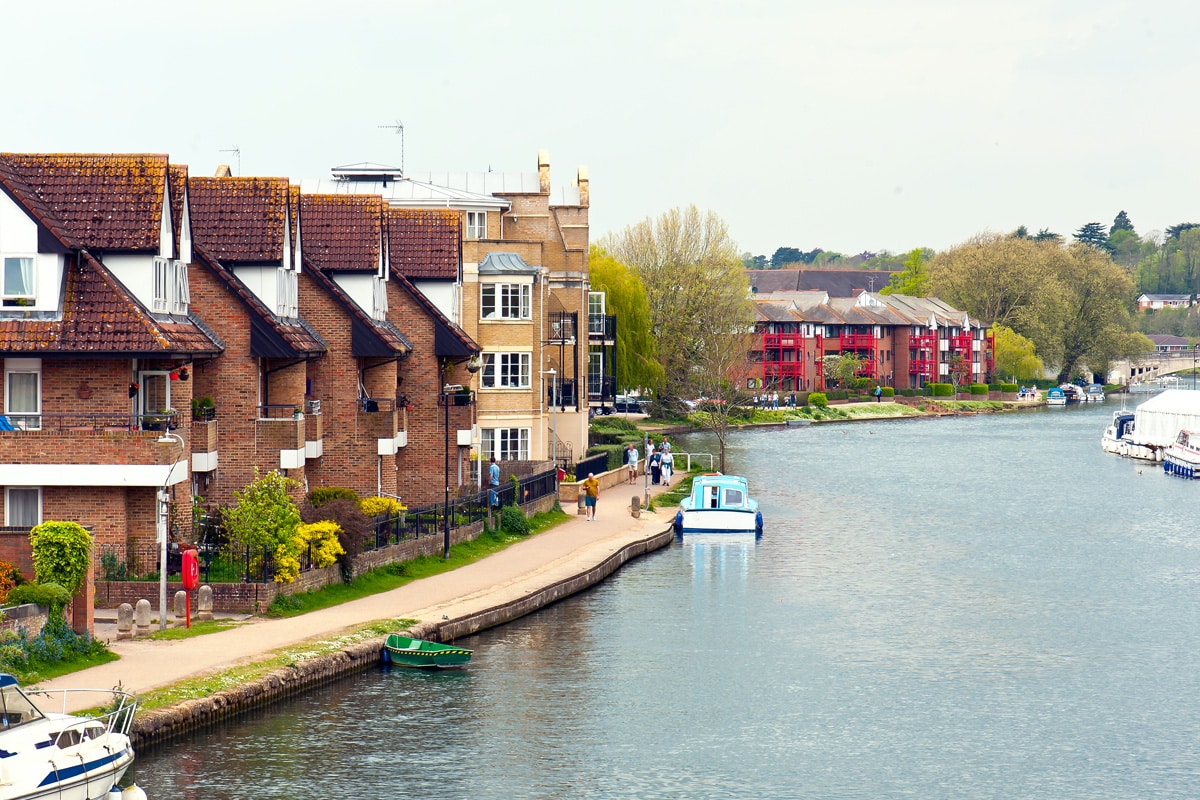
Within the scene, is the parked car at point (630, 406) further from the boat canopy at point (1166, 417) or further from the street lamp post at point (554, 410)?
the street lamp post at point (554, 410)

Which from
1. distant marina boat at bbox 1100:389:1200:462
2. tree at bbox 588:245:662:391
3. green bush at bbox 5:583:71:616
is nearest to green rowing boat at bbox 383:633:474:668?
green bush at bbox 5:583:71:616

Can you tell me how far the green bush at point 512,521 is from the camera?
5366 cm

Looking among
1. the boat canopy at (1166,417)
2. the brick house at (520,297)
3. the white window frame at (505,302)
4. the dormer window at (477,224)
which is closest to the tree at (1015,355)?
the boat canopy at (1166,417)

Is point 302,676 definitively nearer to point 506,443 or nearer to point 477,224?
point 506,443

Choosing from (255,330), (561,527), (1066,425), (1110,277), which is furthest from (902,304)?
(255,330)

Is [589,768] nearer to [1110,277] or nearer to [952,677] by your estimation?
[952,677]

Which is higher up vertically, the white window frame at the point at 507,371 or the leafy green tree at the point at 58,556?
the white window frame at the point at 507,371

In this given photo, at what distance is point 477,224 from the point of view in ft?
253

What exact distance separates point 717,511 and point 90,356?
101 feet

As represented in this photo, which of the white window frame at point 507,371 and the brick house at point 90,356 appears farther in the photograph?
the white window frame at point 507,371

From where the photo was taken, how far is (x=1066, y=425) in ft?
482

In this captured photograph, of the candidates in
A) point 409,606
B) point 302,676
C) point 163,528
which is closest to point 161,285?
point 163,528

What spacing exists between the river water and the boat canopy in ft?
169

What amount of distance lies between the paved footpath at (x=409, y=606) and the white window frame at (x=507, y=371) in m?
7.56
